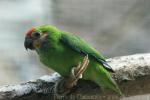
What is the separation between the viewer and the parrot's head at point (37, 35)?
1771 millimetres

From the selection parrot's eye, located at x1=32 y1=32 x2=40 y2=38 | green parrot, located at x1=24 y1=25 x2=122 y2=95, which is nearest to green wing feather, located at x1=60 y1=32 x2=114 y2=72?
green parrot, located at x1=24 y1=25 x2=122 y2=95

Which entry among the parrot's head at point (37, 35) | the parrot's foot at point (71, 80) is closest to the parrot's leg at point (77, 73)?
the parrot's foot at point (71, 80)

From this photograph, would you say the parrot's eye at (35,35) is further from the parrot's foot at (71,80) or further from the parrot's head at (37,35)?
the parrot's foot at (71,80)

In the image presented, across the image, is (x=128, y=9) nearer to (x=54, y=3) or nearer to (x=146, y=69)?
(x=54, y=3)

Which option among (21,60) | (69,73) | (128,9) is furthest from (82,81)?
(128,9)

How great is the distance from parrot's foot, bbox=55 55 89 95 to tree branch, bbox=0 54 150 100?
0.04m

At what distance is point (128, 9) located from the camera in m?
4.32

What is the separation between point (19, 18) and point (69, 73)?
253 cm

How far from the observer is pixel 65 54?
1.82 meters

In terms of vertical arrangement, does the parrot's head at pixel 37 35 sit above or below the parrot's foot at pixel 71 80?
above

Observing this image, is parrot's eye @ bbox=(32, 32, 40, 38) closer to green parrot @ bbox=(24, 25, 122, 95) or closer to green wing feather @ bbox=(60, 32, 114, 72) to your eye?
green parrot @ bbox=(24, 25, 122, 95)

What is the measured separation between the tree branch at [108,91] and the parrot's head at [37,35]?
15 cm

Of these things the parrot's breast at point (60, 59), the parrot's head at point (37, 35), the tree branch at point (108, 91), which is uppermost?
the parrot's head at point (37, 35)

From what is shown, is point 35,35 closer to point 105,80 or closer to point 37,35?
point 37,35
